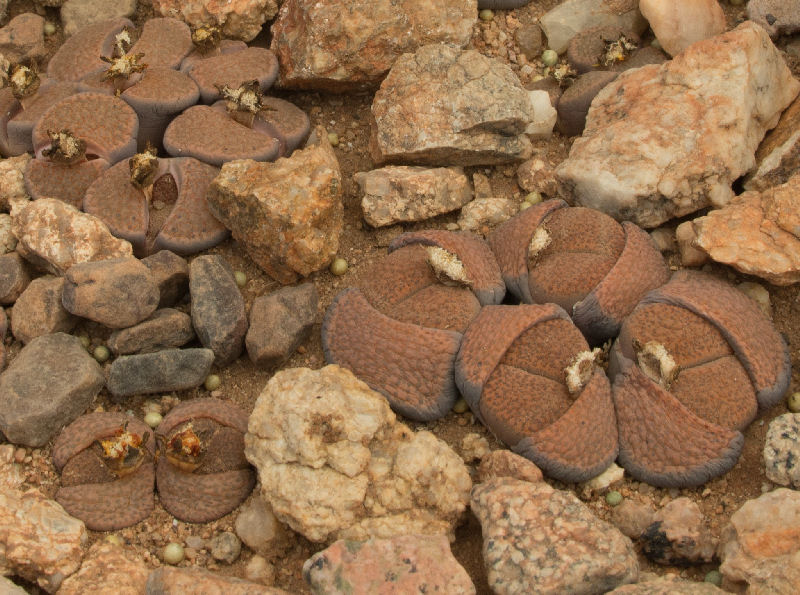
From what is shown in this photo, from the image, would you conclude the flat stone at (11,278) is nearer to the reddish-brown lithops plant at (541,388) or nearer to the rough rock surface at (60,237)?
the rough rock surface at (60,237)

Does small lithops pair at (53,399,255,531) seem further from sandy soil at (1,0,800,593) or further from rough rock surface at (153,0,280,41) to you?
rough rock surface at (153,0,280,41)

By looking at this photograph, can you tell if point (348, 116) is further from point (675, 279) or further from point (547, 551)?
point (547, 551)

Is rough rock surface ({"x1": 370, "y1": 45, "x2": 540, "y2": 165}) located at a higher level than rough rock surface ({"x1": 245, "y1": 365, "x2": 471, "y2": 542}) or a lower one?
higher

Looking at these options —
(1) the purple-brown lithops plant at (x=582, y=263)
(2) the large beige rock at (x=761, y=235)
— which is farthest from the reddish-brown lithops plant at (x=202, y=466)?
(2) the large beige rock at (x=761, y=235)

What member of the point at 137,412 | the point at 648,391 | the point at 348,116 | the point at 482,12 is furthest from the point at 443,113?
the point at 137,412

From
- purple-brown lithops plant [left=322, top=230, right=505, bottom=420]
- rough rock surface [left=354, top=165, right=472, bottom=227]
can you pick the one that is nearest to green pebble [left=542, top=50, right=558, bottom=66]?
rough rock surface [left=354, top=165, right=472, bottom=227]

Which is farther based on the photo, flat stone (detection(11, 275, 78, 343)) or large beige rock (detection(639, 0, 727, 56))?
large beige rock (detection(639, 0, 727, 56))

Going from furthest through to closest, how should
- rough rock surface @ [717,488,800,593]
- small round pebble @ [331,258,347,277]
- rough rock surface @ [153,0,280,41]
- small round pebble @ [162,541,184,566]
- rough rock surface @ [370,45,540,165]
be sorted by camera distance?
rough rock surface @ [153,0,280,41] < rough rock surface @ [370,45,540,165] < small round pebble @ [331,258,347,277] < small round pebble @ [162,541,184,566] < rough rock surface @ [717,488,800,593]
